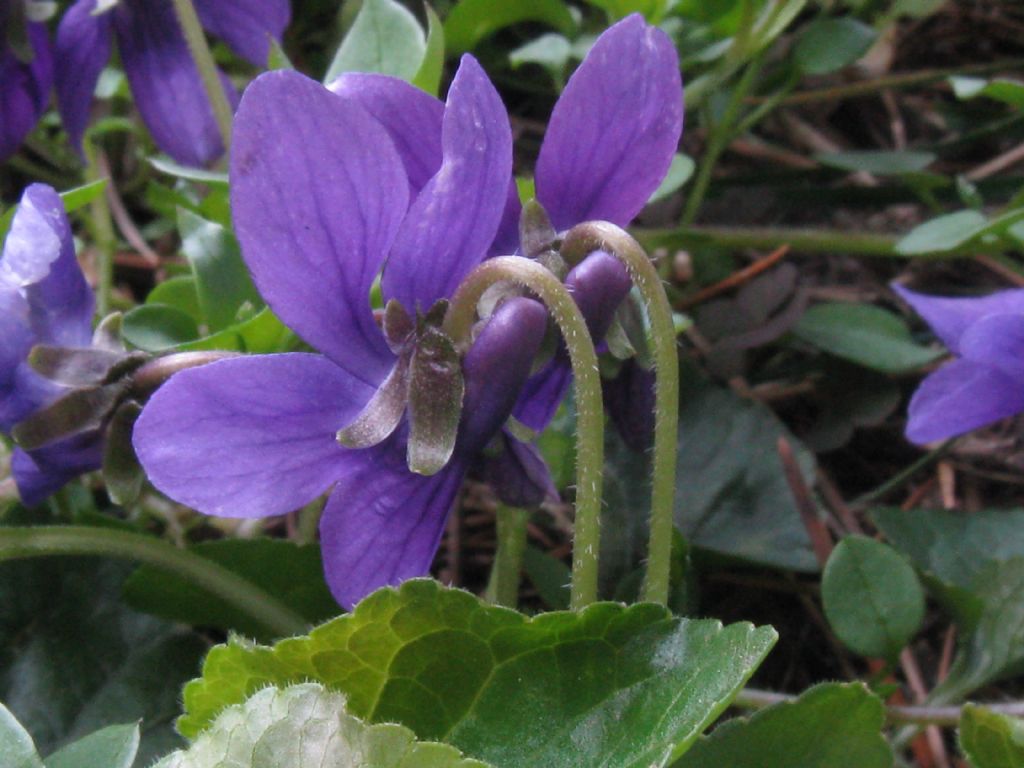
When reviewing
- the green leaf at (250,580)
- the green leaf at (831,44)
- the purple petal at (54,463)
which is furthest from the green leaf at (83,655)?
the green leaf at (831,44)

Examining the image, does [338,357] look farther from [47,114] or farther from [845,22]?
[47,114]

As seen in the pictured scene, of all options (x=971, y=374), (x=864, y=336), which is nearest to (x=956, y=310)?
(x=971, y=374)

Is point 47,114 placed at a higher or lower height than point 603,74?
lower

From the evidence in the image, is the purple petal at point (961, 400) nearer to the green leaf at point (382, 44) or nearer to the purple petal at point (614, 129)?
the purple petal at point (614, 129)

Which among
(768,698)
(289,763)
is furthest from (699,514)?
(289,763)

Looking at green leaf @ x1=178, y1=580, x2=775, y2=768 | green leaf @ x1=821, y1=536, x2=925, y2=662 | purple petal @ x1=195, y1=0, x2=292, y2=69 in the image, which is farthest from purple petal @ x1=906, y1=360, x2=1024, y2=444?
purple petal @ x1=195, y1=0, x2=292, y2=69

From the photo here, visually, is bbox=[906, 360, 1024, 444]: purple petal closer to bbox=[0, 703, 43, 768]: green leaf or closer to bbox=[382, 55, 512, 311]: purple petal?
bbox=[382, 55, 512, 311]: purple petal

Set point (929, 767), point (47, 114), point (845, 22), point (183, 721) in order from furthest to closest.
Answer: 1. point (47, 114)
2. point (845, 22)
3. point (929, 767)
4. point (183, 721)
